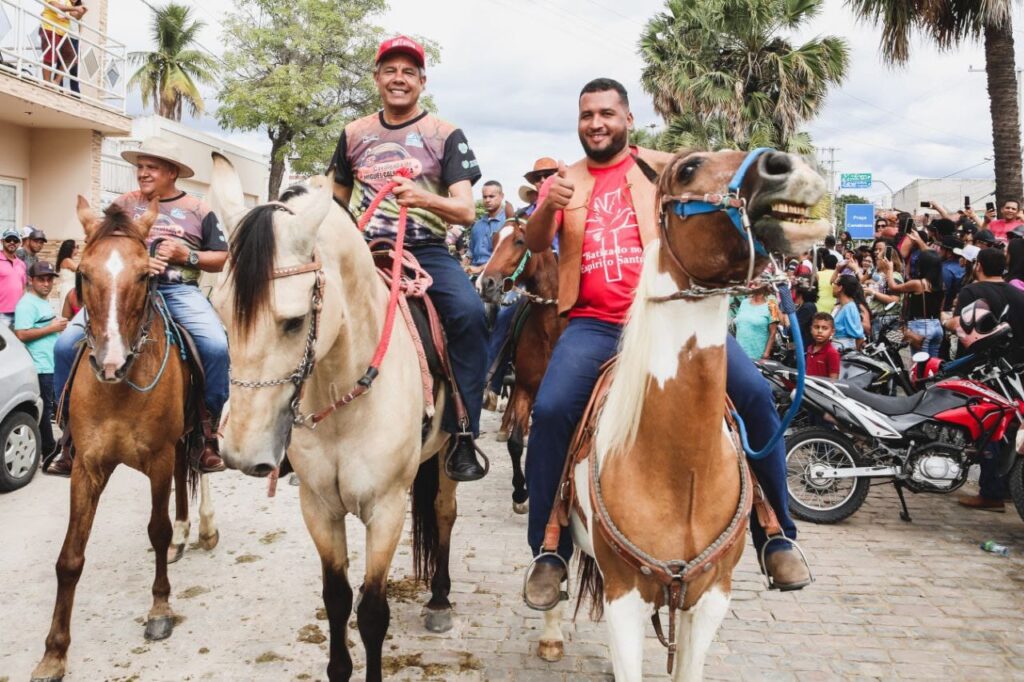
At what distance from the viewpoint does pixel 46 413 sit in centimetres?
727

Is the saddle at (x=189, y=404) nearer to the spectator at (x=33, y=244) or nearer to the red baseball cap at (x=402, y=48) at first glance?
the red baseball cap at (x=402, y=48)

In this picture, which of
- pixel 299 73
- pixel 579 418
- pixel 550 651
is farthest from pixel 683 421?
pixel 299 73

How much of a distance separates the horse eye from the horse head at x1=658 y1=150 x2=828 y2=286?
4.04 feet

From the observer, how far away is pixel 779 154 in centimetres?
198

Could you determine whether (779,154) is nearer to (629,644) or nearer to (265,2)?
(629,644)

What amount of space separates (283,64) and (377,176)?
25.1 m

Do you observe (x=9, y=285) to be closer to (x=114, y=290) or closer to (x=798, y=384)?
(x=114, y=290)

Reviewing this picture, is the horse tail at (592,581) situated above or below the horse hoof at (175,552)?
above

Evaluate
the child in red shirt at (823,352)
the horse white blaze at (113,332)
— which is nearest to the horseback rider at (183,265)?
the horse white blaze at (113,332)

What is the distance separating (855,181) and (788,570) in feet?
136

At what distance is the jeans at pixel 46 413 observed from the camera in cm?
716

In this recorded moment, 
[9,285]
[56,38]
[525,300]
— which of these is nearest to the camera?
[525,300]

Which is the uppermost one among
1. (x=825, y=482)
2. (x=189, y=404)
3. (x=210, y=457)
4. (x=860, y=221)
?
(x=860, y=221)

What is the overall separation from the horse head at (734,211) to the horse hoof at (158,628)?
3509mm
